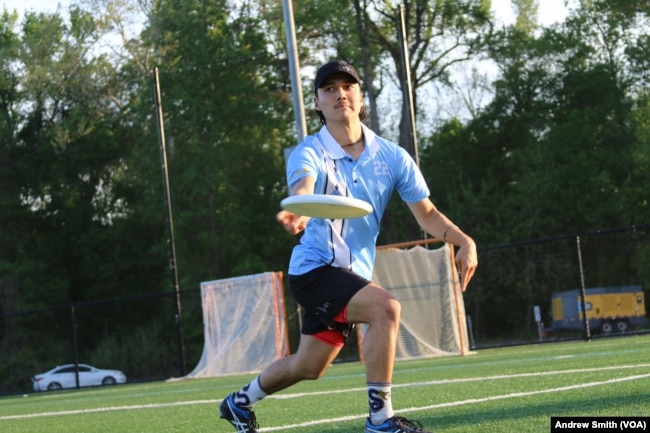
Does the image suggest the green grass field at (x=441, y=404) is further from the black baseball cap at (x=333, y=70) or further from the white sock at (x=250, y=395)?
the black baseball cap at (x=333, y=70)

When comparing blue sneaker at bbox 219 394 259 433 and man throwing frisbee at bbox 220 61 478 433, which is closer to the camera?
man throwing frisbee at bbox 220 61 478 433

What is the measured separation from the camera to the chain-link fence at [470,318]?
3681cm

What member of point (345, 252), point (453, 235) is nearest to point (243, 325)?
point (453, 235)

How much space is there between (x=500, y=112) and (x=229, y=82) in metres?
11.1

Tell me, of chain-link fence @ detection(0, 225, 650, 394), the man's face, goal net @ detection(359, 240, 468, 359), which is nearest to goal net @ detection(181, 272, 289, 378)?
goal net @ detection(359, 240, 468, 359)

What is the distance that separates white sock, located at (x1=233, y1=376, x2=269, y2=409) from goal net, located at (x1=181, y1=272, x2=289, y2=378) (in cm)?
1398

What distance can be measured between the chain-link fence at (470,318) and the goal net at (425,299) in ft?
43.7

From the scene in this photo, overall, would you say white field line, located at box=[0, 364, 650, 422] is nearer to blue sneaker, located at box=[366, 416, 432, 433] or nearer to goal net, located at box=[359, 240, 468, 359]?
blue sneaker, located at box=[366, 416, 432, 433]

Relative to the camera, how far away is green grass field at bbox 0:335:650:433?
6.22m

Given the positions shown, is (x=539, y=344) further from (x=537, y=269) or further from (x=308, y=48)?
(x=308, y=48)

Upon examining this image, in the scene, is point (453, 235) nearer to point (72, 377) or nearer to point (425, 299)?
point (425, 299)

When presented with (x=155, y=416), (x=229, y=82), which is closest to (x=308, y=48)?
(x=229, y=82)

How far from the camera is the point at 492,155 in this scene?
1809 inches

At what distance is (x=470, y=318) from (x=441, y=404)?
87.7 feet
